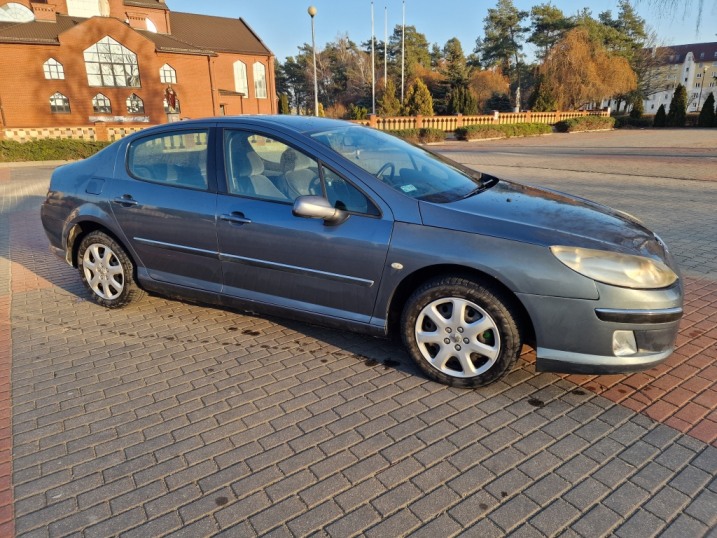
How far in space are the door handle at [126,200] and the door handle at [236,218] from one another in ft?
3.21

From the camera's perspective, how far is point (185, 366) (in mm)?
3605

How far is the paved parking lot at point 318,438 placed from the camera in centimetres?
222

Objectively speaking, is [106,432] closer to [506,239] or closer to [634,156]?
[506,239]

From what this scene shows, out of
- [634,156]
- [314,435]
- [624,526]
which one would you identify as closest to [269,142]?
[314,435]

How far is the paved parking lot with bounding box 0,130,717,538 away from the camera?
2221mm

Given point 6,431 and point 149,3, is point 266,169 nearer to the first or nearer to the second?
point 6,431

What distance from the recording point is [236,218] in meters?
3.67

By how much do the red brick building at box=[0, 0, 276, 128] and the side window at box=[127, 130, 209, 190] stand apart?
29586 millimetres

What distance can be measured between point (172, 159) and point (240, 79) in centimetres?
4886

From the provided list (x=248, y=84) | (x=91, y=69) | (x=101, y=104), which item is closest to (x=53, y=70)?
(x=91, y=69)

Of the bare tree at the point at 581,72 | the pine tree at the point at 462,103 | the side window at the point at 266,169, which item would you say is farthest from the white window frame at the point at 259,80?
the side window at the point at 266,169

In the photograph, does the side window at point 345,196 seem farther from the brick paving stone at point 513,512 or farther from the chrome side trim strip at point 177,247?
the brick paving stone at point 513,512

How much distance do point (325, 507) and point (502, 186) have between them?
2.75 m

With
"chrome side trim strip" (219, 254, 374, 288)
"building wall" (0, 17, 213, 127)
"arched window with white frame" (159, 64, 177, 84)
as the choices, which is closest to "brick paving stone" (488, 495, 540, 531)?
"chrome side trim strip" (219, 254, 374, 288)
